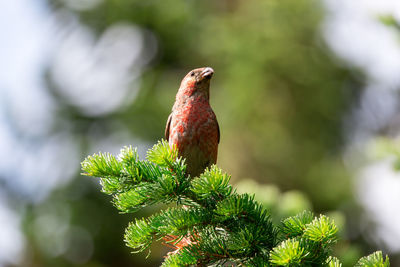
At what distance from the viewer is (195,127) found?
11.8 feet

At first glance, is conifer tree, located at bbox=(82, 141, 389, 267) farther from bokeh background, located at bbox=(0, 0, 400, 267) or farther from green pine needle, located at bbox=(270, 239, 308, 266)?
bokeh background, located at bbox=(0, 0, 400, 267)

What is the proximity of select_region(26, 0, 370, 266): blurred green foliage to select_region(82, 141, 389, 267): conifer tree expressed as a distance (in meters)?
6.84

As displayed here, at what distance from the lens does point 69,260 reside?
1038 centimetres

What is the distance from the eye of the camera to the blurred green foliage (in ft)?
31.0

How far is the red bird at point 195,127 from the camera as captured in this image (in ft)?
11.6

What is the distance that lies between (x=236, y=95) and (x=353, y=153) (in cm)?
296

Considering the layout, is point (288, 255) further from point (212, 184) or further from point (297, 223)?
point (212, 184)

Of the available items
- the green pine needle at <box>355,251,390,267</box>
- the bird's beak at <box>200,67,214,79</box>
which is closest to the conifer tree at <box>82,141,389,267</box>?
the green pine needle at <box>355,251,390,267</box>

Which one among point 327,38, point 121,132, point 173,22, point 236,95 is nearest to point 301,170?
point 236,95

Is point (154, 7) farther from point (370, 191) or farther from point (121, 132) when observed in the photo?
point (370, 191)

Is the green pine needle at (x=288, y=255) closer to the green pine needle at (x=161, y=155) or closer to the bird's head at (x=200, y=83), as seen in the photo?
the green pine needle at (x=161, y=155)

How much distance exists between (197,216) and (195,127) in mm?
1502

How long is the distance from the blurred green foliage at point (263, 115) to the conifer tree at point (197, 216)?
22.4ft

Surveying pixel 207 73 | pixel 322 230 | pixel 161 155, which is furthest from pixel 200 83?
pixel 322 230
